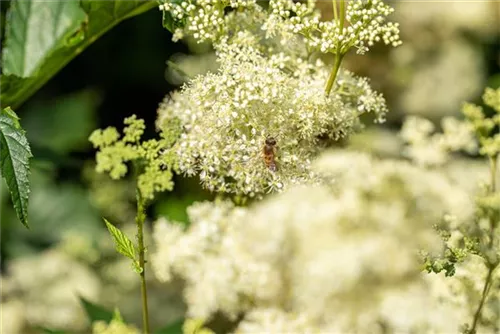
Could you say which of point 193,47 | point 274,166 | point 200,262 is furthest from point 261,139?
point 193,47

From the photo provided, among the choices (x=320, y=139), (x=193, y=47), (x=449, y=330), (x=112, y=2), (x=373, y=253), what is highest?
(x=193, y=47)

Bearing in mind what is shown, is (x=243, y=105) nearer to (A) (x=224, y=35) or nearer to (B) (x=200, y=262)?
(A) (x=224, y=35)

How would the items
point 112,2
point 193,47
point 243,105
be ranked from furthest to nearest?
point 193,47, point 112,2, point 243,105

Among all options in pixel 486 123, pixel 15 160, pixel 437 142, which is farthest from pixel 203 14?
pixel 437 142

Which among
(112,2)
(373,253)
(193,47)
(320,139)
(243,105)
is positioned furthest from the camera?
(193,47)

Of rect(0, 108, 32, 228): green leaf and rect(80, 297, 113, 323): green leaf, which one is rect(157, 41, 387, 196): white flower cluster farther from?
rect(80, 297, 113, 323): green leaf

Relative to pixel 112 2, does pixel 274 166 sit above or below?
below

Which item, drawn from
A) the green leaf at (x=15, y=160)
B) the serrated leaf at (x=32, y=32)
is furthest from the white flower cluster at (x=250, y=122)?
the serrated leaf at (x=32, y=32)

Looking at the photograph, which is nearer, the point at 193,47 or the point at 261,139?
the point at 261,139
